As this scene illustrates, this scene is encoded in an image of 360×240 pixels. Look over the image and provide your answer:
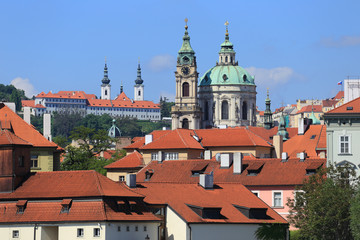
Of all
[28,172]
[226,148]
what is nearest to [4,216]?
[28,172]

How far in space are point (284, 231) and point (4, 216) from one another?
20.5 meters

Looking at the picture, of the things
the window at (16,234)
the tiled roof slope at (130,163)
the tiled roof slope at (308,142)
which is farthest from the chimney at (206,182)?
the tiled roof slope at (308,142)

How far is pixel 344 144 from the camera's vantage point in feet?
301

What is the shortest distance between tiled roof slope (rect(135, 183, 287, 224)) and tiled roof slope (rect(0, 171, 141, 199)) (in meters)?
3.14

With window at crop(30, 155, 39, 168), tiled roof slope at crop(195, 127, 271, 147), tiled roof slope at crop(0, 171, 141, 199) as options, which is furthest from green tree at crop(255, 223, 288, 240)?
tiled roof slope at crop(195, 127, 271, 147)

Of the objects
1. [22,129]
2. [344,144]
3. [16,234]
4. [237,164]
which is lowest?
[16,234]

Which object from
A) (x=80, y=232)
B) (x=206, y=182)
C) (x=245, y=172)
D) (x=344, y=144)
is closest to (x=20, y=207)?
(x=80, y=232)

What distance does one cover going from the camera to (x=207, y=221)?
7788 cm

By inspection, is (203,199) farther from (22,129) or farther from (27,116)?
(27,116)

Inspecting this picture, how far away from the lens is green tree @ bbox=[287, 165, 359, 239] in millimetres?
81250

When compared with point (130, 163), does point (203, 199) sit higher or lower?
lower

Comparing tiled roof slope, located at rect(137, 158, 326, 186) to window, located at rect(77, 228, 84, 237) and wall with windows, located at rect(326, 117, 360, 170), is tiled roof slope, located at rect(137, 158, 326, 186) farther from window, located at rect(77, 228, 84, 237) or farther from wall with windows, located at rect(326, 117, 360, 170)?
Result: window, located at rect(77, 228, 84, 237)

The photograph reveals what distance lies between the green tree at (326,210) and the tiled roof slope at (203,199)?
6.18ft

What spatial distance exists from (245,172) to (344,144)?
399 inches
